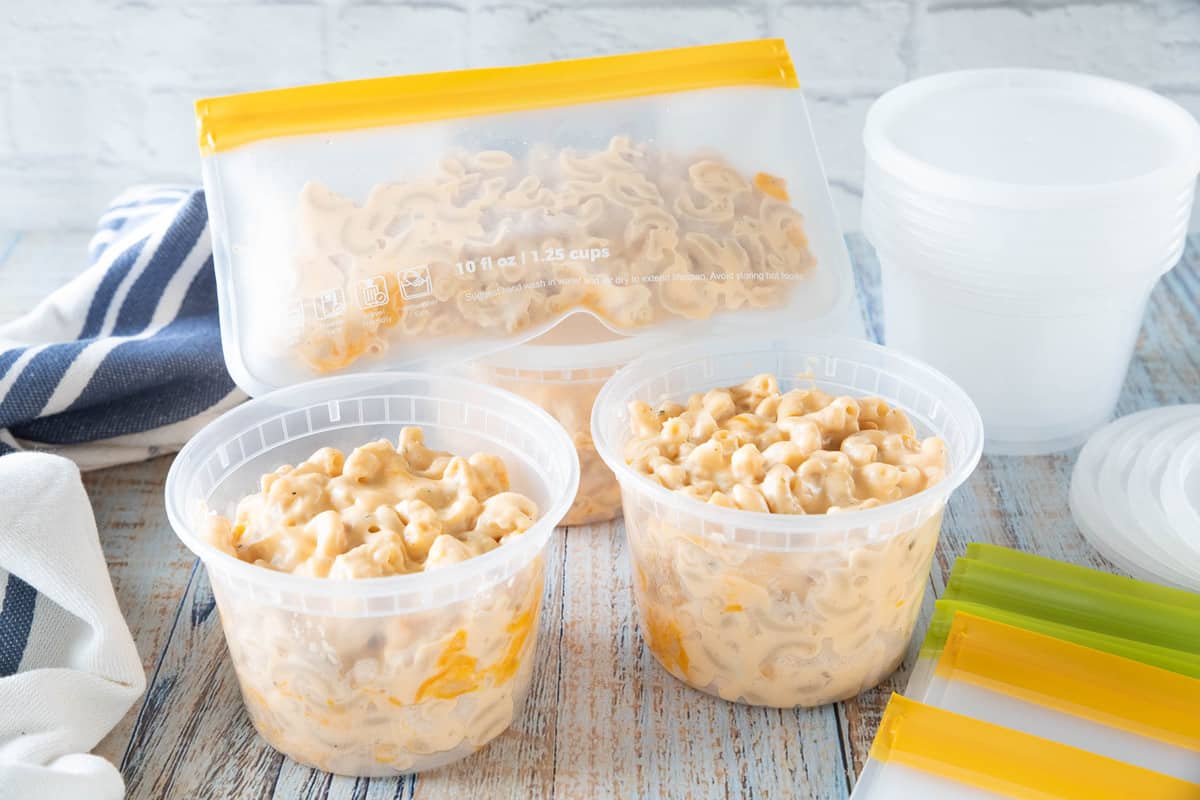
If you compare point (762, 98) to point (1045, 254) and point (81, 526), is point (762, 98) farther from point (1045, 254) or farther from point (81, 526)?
point (81, 526)

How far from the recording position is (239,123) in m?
1.39

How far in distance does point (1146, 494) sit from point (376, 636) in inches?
33.5

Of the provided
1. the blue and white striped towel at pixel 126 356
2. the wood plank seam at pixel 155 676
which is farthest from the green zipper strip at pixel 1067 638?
the blue and white striped towel at pixel 126 356

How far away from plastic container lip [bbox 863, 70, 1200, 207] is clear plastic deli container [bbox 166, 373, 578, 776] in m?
0.53

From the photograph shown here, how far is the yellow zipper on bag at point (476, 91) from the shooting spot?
54.9 inches

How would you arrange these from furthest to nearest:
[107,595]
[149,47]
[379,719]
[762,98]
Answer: [149,47] → [762,98] → [107,595] → [379,719]

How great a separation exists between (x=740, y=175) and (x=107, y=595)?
2.47 ft

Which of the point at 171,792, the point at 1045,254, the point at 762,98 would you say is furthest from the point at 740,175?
the point at 171,792

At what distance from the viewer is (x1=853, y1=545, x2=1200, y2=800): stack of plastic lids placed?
3.59ft

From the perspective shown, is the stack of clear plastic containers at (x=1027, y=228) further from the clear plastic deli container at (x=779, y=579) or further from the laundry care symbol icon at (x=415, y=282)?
the laundry care symbol icon at (x=415, y=282)

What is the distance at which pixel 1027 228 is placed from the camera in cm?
146

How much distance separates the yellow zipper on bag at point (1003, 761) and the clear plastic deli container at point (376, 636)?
0.32 meters

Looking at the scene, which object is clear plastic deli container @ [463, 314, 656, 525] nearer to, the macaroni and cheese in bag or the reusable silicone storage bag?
the macaroni and cheese in bag

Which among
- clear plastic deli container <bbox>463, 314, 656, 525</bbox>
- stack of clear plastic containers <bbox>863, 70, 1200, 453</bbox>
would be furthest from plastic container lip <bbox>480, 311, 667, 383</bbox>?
stack of clear plastic containers <bbox>863, 70, 1200, 453</bbox>
